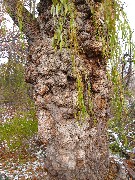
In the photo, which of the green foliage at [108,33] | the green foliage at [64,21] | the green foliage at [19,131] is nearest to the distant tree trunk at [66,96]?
the green foliage at [108,33]

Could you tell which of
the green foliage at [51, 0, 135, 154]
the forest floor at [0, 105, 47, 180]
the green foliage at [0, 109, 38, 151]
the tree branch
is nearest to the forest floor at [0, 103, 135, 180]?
the forest floor at [0, 105, 47, 180]

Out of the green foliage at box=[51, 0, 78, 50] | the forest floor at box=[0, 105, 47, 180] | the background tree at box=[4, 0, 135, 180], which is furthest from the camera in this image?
the forest floor at box=[0, 105, 47, 180]

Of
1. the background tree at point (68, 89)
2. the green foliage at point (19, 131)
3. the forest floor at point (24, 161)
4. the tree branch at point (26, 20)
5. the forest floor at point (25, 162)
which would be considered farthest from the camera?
the green foliage at point (19, 131)

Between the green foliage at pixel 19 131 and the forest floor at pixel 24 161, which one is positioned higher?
the green foliage at pixel 19 131

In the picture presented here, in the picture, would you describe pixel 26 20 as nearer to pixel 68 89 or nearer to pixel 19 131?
pixel 68 89

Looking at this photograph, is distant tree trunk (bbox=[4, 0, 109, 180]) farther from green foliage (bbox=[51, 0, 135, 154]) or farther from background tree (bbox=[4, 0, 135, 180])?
green foliage (bbox=[51, 0, 135, 154])

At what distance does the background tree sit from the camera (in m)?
2.17

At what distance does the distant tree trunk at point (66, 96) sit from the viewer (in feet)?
7.16

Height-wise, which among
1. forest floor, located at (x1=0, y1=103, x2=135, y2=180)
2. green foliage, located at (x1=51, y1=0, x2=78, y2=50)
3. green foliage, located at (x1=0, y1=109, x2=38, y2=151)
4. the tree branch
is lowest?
forest floor, located at (x1=0, y1=103, x2=135, y2=180)

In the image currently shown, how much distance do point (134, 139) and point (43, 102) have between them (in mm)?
4178

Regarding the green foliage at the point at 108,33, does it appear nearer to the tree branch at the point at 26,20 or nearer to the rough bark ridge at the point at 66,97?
the rough bark ridge at the point at 66,97

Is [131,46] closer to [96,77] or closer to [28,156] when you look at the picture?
[96,77]

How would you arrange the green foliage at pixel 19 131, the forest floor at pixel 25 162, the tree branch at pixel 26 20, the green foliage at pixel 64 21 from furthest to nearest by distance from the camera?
1. the green foliage at pixel 19 131
2. the forest floor at pixel 25 162
3. the tree branch at pixel 26 20
4. the green foliage at pixel 64 21

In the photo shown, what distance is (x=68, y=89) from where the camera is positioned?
221 cm
